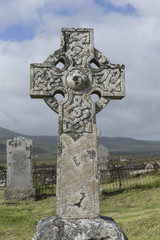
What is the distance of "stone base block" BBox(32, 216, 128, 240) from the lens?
3.33 m

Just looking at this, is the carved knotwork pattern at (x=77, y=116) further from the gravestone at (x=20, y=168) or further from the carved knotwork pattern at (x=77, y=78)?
the gravestone at (x=20, y=168)

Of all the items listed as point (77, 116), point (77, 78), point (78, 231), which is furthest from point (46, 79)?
point (78, 231)

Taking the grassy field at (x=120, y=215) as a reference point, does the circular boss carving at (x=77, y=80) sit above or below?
above

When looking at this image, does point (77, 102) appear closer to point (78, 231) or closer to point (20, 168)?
point (78, 231)

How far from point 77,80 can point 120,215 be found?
16.8 ft

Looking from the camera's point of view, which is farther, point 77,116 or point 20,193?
point 20,193

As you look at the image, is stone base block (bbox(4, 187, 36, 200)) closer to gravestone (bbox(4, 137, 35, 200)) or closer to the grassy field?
gravestone (bbox(4, 137, 35, 200))

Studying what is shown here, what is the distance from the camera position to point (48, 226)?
3.40 metres

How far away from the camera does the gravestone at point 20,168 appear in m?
12.0

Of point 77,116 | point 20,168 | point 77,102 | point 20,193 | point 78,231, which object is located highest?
point 77,102

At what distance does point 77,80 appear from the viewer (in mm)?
3734

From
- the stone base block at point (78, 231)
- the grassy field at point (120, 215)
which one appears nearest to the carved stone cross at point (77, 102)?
the stone base block at point (78, 231)

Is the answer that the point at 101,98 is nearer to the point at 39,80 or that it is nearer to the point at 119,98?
the point at 119,98

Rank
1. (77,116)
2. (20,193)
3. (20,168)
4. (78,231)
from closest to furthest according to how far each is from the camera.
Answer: (78,231) < (77,116) < (20,193) < (20,168)
